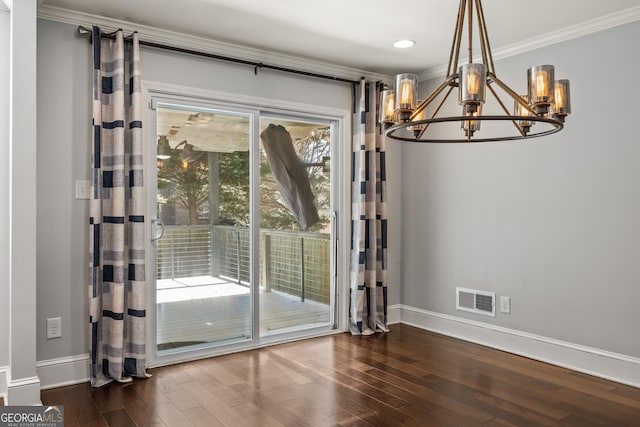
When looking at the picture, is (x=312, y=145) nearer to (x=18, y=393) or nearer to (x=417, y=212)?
(x=417, y=212)

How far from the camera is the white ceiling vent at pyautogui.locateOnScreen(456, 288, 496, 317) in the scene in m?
4.20

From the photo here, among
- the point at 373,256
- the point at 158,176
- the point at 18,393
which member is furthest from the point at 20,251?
the point at 373,256

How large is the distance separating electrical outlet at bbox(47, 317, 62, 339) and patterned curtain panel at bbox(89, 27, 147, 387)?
20 centimetres

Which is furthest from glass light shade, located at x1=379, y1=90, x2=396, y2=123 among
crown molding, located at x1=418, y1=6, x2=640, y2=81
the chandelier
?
crown molding, located at x1=418, y1=6, x2=640, y2=81

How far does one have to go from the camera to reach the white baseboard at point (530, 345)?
3371mm

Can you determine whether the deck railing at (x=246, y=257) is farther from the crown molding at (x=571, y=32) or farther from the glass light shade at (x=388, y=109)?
the crown molding at (x=571, y=32)

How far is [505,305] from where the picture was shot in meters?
4.09

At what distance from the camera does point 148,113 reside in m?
3.64

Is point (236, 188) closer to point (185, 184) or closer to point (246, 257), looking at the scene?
point (185, 184)

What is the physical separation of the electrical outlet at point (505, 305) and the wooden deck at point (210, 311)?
5.87 feet

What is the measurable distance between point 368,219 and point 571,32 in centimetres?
218

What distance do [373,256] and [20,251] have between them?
2830 mm

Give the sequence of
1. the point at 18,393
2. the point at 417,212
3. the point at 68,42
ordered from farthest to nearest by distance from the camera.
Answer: the point at 417,212, the point at 68,42, the point at 18,393

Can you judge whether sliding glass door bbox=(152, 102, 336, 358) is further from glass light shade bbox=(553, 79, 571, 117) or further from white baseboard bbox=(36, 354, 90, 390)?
Result: glass light shade bbox=(553, 79, 571, 117)
